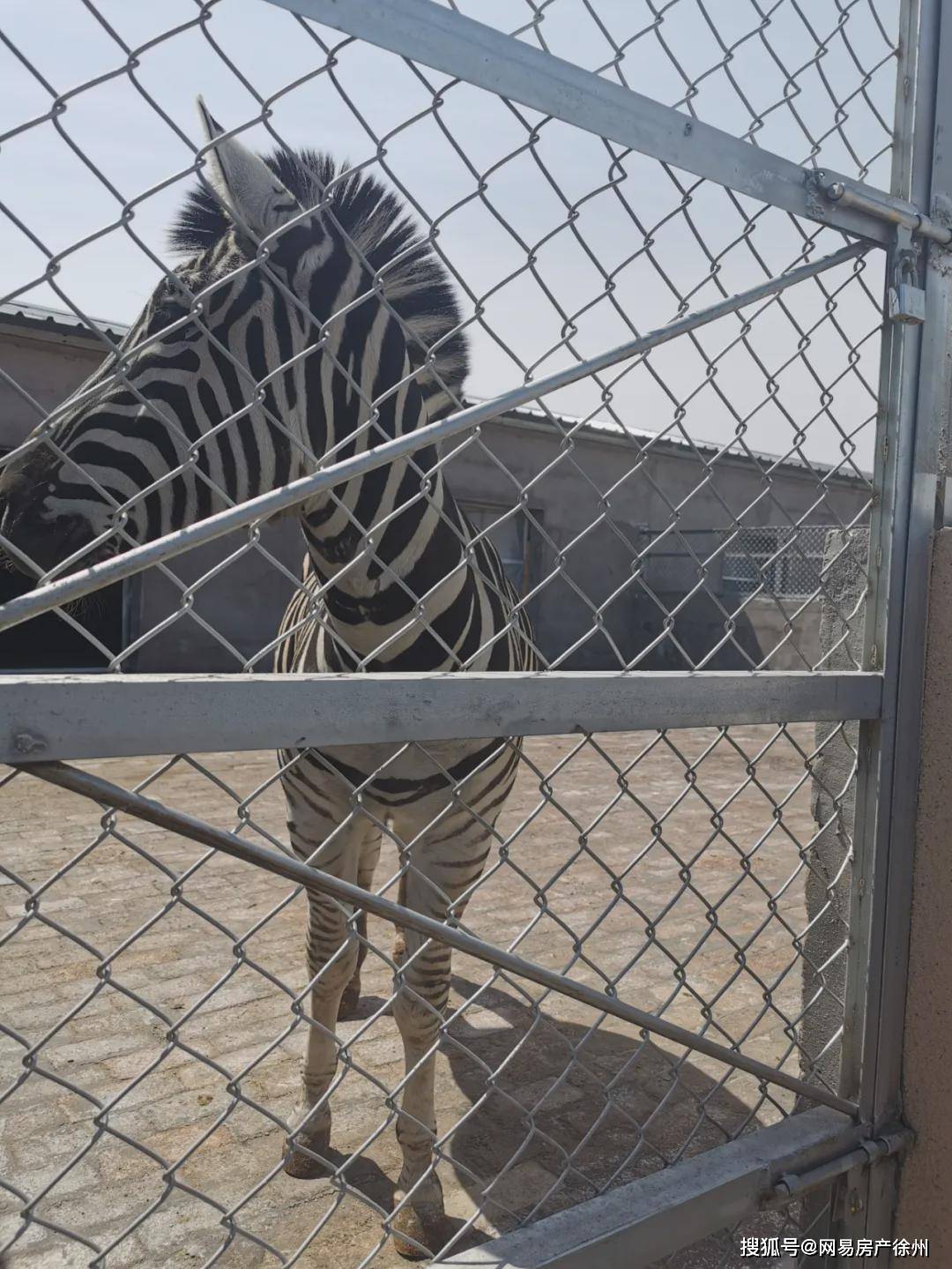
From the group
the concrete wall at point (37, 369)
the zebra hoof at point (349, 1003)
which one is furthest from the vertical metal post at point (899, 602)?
the concrete wall at point (37, 369)

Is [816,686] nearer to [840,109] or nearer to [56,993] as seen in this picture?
[840,109]

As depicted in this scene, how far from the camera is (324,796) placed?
8.28 feet

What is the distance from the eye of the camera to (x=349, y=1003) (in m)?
3.60

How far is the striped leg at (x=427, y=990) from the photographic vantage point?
2.36 m

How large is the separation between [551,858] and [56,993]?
114 inches

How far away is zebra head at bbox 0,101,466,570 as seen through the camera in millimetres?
1453

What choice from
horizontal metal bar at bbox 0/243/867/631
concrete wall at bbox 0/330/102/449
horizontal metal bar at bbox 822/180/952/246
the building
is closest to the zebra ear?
horizontal metal bar at bbox 0/243/867/631

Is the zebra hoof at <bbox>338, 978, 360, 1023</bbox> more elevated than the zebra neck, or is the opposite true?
the zebra neck

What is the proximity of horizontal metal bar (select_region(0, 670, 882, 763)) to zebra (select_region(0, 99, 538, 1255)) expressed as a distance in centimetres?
9

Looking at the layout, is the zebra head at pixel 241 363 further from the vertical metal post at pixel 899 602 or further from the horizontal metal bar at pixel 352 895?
the vertical metal post at pixel 899 602

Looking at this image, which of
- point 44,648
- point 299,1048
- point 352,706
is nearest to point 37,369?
point 44,648

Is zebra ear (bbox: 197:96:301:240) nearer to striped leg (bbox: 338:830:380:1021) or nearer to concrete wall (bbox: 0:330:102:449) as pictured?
striped leg (bbox: 338:830:380:1021)

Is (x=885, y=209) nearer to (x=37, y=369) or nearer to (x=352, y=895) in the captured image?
(x=352, y=895)

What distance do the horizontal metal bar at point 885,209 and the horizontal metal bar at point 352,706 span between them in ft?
2.95
